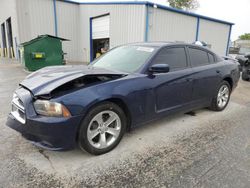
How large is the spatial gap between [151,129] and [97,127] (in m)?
1.23

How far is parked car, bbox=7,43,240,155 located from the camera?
2229 millimetres

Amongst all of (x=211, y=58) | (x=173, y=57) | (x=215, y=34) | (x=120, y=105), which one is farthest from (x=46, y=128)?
(x=215, y=34)

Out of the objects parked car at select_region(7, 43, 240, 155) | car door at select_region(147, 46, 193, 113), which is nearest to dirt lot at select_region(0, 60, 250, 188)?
parked car at select_region(7, 43, 240, 155)

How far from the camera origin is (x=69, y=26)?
16500 mm

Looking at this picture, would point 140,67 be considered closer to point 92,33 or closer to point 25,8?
point 92,33

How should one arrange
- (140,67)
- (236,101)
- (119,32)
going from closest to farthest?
(140,67) → (236,101) → (119,32)

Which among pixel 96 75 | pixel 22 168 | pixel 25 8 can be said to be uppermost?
pixel 25 8

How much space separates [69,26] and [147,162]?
1627cm

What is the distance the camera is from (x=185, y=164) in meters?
2.46

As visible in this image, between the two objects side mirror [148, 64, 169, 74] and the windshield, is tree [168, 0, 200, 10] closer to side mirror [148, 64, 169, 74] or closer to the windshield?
the windshield

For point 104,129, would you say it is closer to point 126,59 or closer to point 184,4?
point 126,59

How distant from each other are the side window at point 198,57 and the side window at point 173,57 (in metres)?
0.23

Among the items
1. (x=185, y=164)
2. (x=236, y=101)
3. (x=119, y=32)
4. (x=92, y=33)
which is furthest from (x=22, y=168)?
(x=92, y=33)

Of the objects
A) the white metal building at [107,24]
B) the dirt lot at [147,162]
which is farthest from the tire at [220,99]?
the white metal building at [107,24]
